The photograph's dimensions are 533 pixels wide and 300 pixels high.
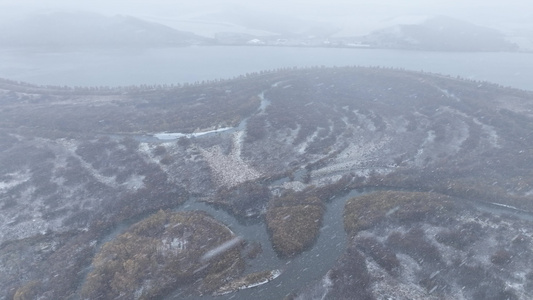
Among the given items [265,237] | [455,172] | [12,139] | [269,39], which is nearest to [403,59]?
[269,39]

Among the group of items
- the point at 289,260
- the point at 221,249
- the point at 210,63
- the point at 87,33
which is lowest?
the point at 289,260

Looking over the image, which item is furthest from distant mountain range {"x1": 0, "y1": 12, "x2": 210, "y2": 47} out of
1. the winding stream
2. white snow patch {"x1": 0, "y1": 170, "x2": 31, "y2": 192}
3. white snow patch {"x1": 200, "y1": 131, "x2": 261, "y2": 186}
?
the winding stream

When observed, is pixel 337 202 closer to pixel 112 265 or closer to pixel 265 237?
pixel 265 237

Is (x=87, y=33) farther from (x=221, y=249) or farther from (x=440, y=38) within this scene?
(x=221, y=249)

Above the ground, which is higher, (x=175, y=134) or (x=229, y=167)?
(x=175, y=134)

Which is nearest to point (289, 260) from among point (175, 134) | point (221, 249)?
point (221, 249)

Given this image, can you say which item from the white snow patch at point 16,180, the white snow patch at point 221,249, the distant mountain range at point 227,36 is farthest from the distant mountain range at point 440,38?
the white snow patch at point 16,180
